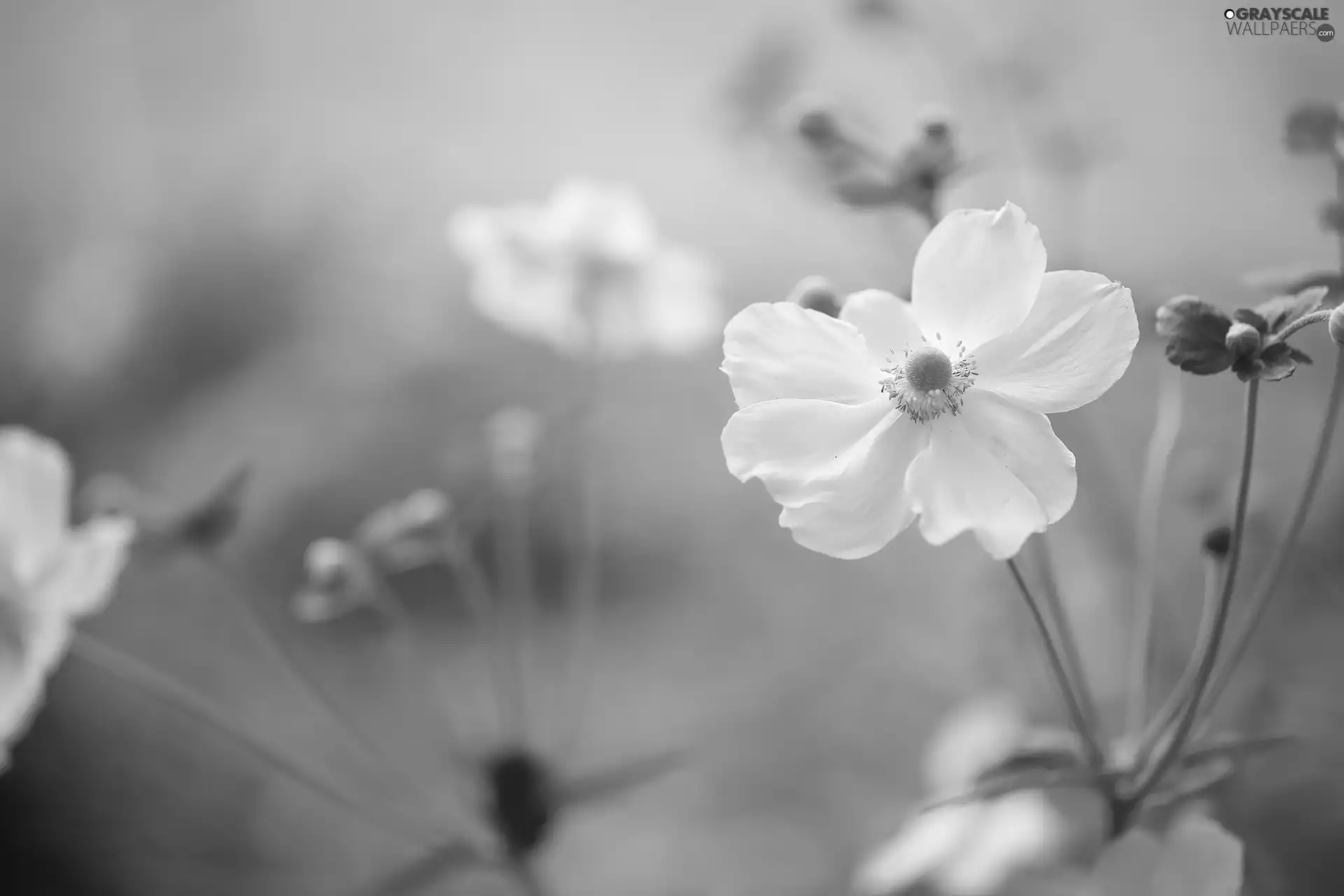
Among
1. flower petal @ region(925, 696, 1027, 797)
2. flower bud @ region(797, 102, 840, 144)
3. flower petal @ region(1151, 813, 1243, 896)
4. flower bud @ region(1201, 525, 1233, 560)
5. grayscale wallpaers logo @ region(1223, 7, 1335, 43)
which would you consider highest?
grayscale wallpaers logo @ region(1223, 7, 1335, 43)

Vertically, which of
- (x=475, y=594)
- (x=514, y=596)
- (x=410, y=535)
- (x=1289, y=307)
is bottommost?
(x=514, y=596)

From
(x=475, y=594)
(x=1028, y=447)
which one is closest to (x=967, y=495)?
(x=1028, y=447)

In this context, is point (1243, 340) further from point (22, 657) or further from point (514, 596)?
point (514, 596)

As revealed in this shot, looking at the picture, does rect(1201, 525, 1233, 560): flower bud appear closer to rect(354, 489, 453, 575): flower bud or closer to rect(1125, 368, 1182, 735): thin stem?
rect(1125, 368, 1182, 735): thin stem

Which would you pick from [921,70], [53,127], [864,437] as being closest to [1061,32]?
[921,70]

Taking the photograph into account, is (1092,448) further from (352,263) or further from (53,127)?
(53,127)

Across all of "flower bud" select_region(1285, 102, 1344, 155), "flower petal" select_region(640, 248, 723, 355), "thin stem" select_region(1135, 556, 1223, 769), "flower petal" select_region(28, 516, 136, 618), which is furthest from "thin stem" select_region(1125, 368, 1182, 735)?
"flower petal" select_region(28, 516, 136, 618)
